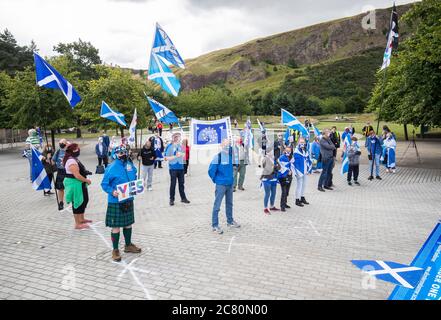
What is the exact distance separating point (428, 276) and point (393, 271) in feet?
2.75

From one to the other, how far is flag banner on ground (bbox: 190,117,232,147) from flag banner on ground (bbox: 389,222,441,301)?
4.85m

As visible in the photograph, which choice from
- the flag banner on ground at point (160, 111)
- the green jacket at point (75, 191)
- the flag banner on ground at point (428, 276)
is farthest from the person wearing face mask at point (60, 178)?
the flag banner on ground at point (428, 276)

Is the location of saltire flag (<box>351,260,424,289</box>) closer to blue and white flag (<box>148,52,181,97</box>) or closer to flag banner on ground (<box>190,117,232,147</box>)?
flag banner on ground (<box>190,117,232,147</box>)

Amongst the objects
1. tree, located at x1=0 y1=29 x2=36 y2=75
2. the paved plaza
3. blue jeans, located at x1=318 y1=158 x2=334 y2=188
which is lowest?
the paved plaza

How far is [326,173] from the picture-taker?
491 inches

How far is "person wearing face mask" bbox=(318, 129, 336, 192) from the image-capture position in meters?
11.9

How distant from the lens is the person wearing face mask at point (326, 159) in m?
11.9

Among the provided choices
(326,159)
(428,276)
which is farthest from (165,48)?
(428,276)

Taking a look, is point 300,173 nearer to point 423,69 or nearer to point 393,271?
point 393,271

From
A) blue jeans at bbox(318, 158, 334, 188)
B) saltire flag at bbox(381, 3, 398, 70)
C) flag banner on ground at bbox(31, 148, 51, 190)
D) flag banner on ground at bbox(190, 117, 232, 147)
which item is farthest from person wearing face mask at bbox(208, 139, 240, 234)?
saltire flag at bbox(381, 3, 398, 70)
